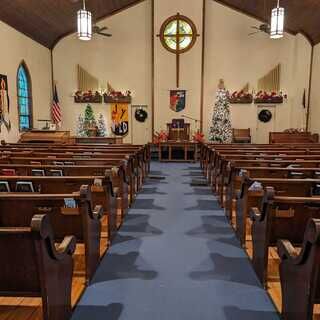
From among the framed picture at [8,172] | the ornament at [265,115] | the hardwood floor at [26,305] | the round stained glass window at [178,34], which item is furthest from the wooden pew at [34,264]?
the ornament at [265,115]

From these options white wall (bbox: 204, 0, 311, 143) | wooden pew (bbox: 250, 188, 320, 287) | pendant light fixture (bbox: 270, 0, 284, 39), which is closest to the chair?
white wall (bbox: 204, 0, 311, 143)

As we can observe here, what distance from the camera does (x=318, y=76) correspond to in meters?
9.45

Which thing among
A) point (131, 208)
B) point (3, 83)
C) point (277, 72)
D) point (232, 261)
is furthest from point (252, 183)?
point (277, 72)

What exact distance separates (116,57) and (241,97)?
4.21m

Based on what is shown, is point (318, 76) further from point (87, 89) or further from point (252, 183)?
point (252, 183)

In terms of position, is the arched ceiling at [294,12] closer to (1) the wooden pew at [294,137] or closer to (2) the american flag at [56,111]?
(1) the wooden pew at [294,137]

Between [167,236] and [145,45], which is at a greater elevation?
[145,45]

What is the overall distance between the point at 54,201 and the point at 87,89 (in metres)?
9.26

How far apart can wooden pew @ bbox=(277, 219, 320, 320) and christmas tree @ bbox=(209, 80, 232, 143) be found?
851 centimetres

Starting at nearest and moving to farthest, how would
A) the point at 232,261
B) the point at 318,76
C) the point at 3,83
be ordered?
the point at 232,261
the point at 3,83
the point at 318,76

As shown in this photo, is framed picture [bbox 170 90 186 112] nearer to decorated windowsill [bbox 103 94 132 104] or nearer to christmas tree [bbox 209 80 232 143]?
christmas tree [bbox 209 80 232 143]

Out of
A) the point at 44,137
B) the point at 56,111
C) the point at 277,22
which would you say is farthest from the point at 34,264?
the point at 56,111

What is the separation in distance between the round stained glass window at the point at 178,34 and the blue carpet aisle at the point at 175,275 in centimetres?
763

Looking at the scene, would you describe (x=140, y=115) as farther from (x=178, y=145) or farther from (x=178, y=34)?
(x=178, y=34)
